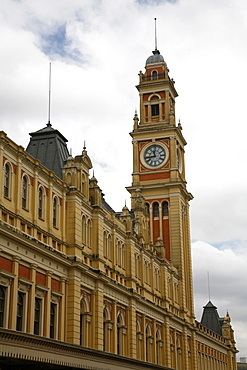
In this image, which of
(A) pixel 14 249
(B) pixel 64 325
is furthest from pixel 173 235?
(A) pixel 14 249

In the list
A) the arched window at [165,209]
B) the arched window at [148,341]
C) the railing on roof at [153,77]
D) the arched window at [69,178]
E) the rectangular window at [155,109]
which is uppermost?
the railing on roof at [153,77]

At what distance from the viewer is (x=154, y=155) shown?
75.8 m

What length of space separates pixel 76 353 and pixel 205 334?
51.6m

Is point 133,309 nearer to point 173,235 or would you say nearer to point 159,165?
point 173,235

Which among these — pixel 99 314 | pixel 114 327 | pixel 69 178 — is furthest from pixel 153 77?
pixel 99 314

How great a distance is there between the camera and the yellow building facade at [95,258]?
3403cm

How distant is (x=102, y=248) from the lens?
1823 inches

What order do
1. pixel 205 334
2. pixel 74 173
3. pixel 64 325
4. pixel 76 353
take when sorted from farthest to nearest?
1. pixel 205 334
2. pixel 74 173
3. pixel 64 325
4. pixel 76 353

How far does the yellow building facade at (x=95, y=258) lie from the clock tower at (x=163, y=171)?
0.13m

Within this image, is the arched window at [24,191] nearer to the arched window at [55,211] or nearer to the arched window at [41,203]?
the arched window at [41,203]

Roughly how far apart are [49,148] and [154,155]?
3052 cm

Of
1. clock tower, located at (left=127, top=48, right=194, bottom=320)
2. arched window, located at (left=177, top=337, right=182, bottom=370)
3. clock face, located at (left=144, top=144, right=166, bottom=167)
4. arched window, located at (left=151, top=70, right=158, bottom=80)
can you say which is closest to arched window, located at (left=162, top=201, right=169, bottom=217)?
clock tower, located at (left=127, top=48, right=194, bottom=320)

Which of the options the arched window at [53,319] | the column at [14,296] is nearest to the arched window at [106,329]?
the arched window at [53,319]

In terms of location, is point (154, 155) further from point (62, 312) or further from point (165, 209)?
point (62, 312)
